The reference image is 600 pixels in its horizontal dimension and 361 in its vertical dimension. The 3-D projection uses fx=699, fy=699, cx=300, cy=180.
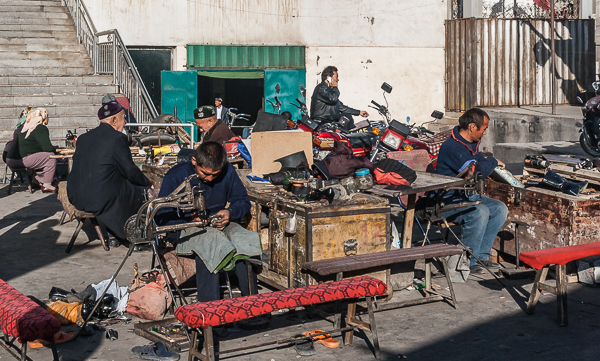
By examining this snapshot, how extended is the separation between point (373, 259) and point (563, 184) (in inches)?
95.7

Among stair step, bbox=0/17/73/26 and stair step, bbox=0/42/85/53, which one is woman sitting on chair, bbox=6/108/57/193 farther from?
stair step, bbox=0/17/73/26

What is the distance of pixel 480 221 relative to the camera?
6.93m

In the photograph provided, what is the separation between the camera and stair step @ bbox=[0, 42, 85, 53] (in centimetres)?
1599

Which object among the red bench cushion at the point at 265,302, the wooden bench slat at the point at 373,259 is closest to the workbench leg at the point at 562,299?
the wooden bench slat at the point at 373,259

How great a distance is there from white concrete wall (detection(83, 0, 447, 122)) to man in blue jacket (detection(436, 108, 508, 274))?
12.5 m

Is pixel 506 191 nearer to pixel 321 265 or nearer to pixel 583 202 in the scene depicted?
pixel 583 202

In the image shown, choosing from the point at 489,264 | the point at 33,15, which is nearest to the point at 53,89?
the point at 33,15

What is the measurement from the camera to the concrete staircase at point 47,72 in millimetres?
14547

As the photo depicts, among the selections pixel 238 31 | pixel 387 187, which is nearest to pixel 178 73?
pixel 238 31

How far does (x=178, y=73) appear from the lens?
1802cm

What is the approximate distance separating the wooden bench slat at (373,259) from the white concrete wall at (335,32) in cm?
1343

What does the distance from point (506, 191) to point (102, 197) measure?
13.9ft

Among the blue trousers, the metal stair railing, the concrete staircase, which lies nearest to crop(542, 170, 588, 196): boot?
the blue trousers

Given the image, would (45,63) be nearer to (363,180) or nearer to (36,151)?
(36,151)
